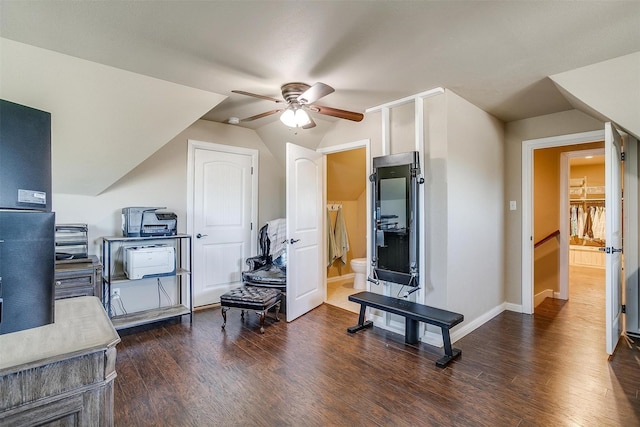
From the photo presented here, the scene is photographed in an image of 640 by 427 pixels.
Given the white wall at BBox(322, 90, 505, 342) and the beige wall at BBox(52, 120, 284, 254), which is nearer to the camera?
the white wall at BBox(322, 90, 505, 342)

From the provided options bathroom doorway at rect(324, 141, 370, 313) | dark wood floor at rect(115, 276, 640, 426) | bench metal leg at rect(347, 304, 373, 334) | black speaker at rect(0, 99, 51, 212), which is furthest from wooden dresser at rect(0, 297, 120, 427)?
bathroom doorway at rect(324, 141, 370, 313)

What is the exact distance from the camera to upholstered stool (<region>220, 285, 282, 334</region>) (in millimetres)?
3305

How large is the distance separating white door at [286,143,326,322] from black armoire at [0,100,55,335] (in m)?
2.51

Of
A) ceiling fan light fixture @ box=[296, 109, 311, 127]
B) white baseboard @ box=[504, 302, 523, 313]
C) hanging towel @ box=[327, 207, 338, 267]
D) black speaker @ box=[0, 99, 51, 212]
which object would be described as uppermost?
ceiling fan light fixture @ box=[296, 109, 311, 127]

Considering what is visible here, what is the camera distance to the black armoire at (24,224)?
3.29 feet

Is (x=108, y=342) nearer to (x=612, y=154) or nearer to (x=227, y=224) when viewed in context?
(x=227, y=224)

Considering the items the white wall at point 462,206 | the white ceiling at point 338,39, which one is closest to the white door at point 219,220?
the white ceiling at point 338,39

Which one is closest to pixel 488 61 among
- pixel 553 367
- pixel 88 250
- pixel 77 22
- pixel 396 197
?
pixel 396 197

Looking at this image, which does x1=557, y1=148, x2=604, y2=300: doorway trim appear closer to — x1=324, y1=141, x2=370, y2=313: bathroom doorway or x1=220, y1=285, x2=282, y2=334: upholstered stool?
x1=324, y1=141, x2=370, y2=313: bathroom doorway

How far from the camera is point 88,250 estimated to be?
3330 mm

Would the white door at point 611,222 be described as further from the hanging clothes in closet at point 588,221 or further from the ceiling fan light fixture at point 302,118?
the hanging clothes in closet at point 588,221

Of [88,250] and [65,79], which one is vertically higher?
[65,79]

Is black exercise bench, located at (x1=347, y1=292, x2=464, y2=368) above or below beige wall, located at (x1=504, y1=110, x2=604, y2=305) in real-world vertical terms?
below

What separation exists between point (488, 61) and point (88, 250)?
162 inches
